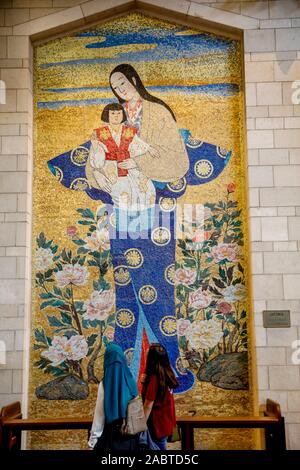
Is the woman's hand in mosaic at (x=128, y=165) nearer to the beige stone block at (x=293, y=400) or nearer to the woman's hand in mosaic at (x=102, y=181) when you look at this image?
the woman's hand in mosaic at (x=102, y=181)

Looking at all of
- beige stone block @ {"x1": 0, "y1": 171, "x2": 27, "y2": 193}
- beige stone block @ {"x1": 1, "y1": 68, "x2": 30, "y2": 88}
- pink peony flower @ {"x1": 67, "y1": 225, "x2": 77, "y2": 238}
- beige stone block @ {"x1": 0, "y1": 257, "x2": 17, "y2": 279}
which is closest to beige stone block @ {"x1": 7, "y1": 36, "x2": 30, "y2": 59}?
beige stone block @ {"x1": 1, "y1": 68, "x2": 30, "y2": 88}

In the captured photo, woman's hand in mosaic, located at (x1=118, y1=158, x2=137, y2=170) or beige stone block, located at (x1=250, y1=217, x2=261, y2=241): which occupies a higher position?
woman's hand in mosaic, located at (x1=118, y1=158, x2=137, y2=170)

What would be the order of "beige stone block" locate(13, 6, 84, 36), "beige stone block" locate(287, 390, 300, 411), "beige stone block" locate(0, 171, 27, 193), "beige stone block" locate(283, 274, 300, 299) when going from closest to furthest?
"beige stone block" locate(287, 390, 300, 411)
"beige stone block" locate(283, 274, 300, 299)
"beige stone block" locate(0, 171, 27, 193)
"beige stone block" locate(13, 6, 84, 36)

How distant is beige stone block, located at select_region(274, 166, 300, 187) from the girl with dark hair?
2.76 metres

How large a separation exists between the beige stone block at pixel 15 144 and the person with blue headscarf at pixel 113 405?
10.3 feet

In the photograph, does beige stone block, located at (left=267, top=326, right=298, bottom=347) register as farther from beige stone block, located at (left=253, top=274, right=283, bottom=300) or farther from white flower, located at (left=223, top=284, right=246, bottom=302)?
white flower, located at (left=223, top=284, right=246, bottom=302)

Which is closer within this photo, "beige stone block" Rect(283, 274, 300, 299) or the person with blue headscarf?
the person with blue headscarf

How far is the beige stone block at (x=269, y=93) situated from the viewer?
624 cm

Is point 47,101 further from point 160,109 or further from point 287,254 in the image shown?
point 287,254

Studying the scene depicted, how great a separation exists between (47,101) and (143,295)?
247cm

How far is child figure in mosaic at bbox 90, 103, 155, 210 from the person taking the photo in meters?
6.31

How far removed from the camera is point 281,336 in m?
5.78

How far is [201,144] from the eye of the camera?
642cm
